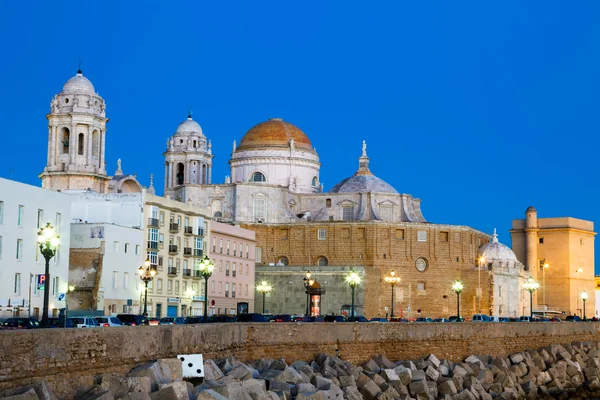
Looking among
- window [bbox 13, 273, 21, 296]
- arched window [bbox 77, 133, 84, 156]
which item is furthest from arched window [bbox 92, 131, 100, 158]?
window [bbox 13, 273, 21, 296]

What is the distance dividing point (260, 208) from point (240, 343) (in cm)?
6725

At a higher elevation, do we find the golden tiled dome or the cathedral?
the golden tiled dome

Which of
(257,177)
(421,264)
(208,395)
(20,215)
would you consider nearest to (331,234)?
(421,264)

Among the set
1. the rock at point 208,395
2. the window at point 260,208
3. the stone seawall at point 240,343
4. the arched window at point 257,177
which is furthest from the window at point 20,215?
the arched window at point 257,177

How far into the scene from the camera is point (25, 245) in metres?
→ 47.9

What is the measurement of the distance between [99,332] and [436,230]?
75.3 m

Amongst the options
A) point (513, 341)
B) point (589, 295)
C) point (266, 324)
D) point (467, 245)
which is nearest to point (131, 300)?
point (513, 341)

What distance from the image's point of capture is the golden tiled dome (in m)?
100

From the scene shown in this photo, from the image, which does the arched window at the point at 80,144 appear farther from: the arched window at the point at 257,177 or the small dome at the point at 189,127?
the arched window at the point at 257,177

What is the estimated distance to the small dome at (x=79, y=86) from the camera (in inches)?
2832

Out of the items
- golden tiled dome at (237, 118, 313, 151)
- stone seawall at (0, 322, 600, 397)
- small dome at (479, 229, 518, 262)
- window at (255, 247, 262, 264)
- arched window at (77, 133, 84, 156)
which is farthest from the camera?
golden tiled dome at (237, 118, 313, 151)

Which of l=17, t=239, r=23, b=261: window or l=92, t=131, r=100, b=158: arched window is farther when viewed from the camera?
l=92, t=131, r=100, b=158: arched window

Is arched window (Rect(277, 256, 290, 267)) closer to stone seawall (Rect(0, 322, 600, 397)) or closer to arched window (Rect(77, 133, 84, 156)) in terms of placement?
arched window (Rect(77, 133, 84, 156))

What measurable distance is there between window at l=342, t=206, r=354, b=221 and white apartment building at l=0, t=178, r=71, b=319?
4823 cm
